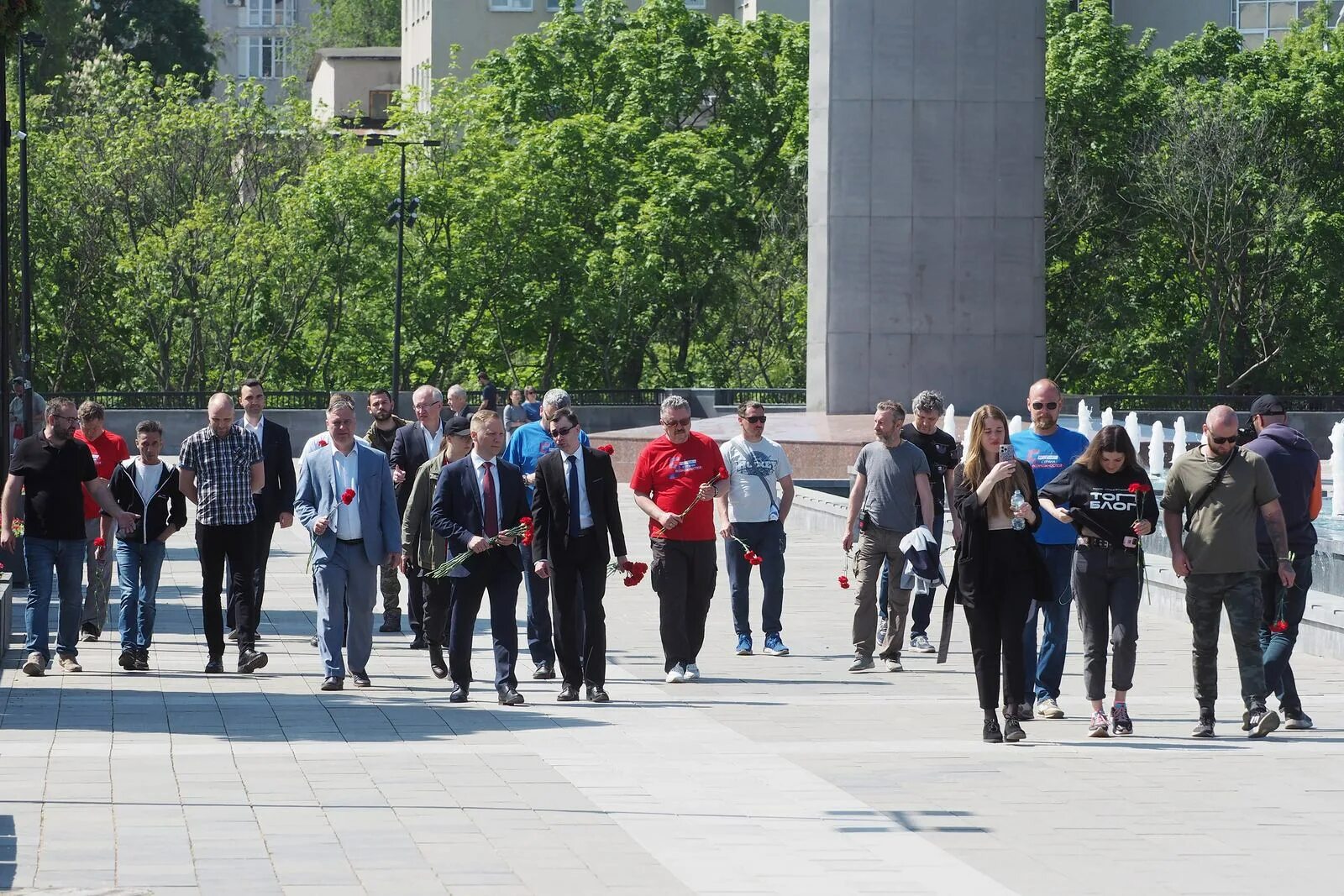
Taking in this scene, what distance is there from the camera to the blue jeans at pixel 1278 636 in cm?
1095

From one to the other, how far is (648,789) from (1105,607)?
9.58ft

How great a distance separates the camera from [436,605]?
13.3 meters

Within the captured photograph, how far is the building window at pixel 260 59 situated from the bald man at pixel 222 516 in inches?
4532

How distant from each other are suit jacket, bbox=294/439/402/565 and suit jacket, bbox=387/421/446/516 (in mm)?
2262

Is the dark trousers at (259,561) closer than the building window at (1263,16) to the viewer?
Yes

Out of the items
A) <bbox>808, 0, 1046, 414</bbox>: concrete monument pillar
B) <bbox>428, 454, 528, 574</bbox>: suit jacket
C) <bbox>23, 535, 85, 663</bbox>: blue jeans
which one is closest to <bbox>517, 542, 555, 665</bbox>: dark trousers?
<bbox>428, 454, 528, 574</bbox>: suit jacket

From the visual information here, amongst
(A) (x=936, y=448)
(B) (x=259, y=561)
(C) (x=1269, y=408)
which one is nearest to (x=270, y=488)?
(B) (x=259, y=561)

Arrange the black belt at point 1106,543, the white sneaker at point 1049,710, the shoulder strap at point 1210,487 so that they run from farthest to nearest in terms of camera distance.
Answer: the white sneaker at point 1049,710 → the shoulder strap at point 1210,487 → the black belt at point 1106,543

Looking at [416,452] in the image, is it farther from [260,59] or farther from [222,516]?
[260,59]

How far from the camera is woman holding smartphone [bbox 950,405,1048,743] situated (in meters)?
10.6

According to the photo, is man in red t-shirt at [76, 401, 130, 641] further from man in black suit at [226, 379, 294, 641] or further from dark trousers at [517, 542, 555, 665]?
dark trousers at [517, 542, 555, 665]

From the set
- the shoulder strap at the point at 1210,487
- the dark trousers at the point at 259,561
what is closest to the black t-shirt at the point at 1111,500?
the shoulder strap at the point at 1210,487

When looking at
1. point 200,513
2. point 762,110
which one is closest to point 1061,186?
point 762,110

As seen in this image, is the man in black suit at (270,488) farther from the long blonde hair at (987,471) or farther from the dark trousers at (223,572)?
the long blonde hair at (987,471)
